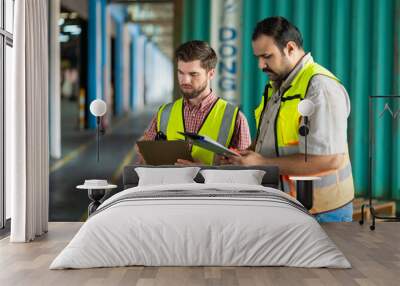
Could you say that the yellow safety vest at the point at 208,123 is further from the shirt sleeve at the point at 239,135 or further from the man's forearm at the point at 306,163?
the man's forearm at the point at 306,163

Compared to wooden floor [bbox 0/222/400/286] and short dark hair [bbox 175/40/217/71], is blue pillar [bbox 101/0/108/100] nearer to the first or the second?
short dark hair [bbox 175/40/217/71]

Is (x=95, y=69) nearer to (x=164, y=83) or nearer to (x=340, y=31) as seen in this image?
(x=340, y=31)

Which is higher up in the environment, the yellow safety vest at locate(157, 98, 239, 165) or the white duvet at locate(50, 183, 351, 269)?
the yellow safety vest at locate(157, 98, 239, 165)

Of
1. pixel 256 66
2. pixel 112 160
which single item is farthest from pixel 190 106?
pixel 112 160

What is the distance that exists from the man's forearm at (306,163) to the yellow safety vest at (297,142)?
42 millimetres

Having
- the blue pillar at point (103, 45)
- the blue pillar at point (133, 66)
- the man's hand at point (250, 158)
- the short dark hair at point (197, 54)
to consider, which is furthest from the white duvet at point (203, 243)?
the blue pillar at point (133, 66)

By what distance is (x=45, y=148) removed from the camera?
17.1ft

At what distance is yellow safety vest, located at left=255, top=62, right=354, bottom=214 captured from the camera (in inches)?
193

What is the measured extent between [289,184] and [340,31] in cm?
169

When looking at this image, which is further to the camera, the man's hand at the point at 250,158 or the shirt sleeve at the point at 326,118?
the man's hand at the point at 250,158

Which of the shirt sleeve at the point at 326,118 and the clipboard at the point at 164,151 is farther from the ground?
the shirt sleeve at the point at 326,118

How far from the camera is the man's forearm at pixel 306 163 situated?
4.96 metres

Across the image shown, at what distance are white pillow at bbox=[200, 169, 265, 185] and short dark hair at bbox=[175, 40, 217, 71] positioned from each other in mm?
755

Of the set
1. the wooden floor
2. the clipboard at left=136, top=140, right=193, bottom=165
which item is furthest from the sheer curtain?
the clipboard at left=136, top=140, right=193, bottom=165
